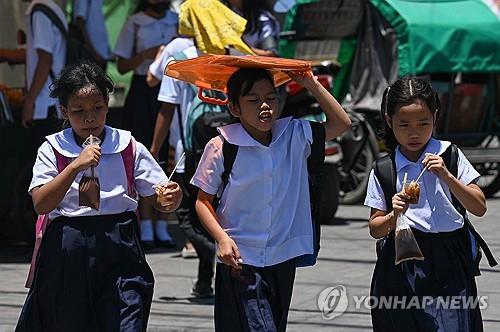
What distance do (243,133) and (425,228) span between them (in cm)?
78

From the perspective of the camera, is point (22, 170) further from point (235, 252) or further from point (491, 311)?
point (235, 252)

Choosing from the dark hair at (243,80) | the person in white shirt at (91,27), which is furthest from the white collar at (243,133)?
the person in white shirt at (91,27)

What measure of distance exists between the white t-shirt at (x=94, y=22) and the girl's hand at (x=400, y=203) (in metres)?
5.53

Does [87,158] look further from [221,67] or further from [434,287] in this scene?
[434,287]

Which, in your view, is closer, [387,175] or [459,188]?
[459,188]

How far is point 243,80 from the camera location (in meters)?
4.92

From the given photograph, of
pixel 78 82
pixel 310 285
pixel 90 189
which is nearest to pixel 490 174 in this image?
pixel 310 285

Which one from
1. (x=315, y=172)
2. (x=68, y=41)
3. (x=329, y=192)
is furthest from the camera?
(x=329, y=192)

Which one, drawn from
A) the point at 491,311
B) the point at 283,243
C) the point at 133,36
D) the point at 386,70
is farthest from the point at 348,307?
the point at 386,70

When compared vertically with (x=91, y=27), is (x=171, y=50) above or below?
above

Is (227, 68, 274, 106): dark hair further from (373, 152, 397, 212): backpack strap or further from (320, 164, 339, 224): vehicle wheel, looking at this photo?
(320, 164, 339, 224): vehicle wheel

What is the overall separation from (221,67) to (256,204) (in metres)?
0.56

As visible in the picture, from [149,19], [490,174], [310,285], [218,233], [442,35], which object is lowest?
[490,174]

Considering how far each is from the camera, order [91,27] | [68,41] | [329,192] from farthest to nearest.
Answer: [329,192] → [91,27] → [68,41]
